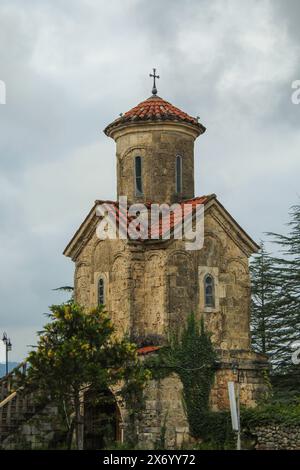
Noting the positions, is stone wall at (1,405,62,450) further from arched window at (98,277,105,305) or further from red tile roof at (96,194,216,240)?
red tile roof at (96,194,216,240)

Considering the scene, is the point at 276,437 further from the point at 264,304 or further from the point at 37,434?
the point at 264,304

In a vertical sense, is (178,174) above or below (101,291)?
above

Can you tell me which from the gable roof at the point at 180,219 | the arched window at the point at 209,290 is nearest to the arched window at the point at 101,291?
the gable roof at the point at 180,219

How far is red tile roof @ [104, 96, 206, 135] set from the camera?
109 feet

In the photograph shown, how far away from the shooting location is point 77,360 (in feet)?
80.8

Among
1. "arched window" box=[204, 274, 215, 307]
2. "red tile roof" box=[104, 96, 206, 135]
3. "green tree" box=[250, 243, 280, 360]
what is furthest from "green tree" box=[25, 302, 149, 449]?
"green tree" box=[250, 243, 280, 360]

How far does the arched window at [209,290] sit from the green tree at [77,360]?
17.2 ft

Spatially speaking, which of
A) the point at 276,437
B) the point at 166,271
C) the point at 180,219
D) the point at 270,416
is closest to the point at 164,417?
the point at 270,416

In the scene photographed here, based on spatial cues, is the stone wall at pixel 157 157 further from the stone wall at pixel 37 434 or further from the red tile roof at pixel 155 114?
the stone wall at pixel 37 434

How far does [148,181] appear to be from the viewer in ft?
109

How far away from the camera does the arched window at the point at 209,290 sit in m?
30.9

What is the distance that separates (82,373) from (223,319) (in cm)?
774

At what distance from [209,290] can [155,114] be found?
23.2 ft
